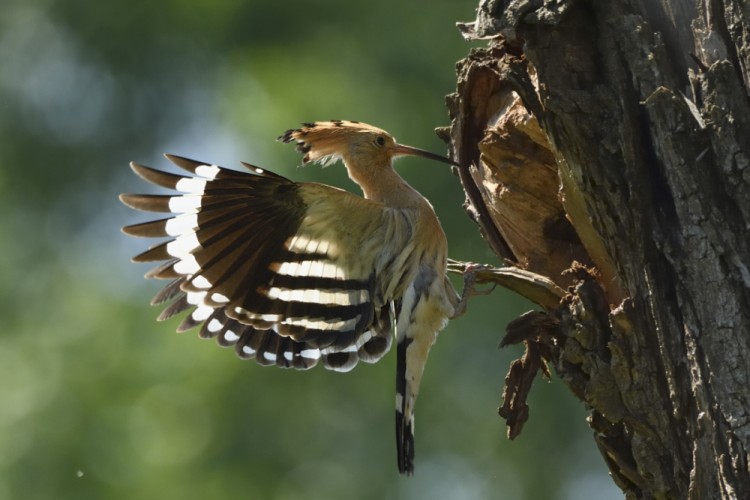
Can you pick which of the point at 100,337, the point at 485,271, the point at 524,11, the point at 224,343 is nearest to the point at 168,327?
the point at 100,337

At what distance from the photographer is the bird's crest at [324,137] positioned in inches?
153

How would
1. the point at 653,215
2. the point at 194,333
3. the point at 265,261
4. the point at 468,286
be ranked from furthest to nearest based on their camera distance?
1. the point at 194,333
2. the point at 468,286
3. the point at 265,261
4. the point at 653,215

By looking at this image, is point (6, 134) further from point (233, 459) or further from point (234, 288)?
point (234, 288)

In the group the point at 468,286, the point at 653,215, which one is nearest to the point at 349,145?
the point at 468,286

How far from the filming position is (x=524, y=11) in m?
2.46

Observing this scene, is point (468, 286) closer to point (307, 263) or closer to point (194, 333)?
point (307, 263)

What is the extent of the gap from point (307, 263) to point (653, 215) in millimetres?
1337

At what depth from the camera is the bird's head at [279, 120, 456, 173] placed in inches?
153

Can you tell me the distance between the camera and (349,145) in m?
3.96

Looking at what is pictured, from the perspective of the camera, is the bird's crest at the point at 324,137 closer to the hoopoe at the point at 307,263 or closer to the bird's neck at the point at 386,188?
the hoopoe at the point at 307,263

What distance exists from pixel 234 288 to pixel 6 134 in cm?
480

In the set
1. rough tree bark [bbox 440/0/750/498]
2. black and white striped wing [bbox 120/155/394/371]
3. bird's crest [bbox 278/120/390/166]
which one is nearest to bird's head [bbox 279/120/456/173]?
bird's crest [bbox 278/120/390/166]

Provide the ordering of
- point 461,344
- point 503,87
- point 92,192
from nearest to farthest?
point 503,87 → point 461,344 → point 92,192

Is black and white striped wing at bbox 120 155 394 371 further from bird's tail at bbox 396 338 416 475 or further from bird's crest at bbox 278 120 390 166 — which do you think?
bird's crest at bbox 278 120 390 166
